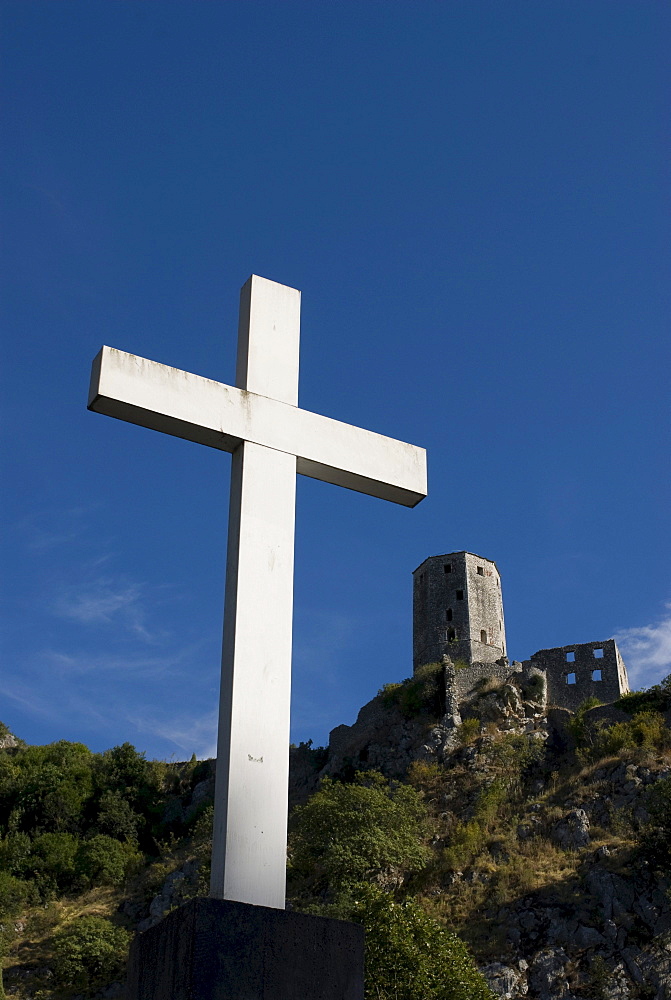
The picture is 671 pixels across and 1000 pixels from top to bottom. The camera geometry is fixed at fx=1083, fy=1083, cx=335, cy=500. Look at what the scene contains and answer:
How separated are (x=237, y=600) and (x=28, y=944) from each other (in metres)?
36.2

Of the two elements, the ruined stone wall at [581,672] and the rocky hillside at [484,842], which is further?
the ruined stone wall at [581,672]

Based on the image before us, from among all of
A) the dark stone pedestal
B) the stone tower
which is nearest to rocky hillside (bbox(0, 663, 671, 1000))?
the stone tower

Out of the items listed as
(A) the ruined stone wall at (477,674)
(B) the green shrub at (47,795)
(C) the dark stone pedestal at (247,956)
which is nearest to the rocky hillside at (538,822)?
(A) the ruined stone wall at (477,674)

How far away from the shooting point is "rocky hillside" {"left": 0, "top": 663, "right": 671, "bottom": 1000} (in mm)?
27734

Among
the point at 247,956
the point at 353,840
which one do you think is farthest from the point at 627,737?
the point at 247,956

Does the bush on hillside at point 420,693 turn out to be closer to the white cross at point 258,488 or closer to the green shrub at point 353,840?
the green shrub at point 353,840

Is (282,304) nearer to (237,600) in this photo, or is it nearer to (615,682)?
(237,600)

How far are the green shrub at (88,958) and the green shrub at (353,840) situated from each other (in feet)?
19.6

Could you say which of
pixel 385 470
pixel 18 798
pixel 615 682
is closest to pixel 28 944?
pixel 18 798

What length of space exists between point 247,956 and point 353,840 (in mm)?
31158

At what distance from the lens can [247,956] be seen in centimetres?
328

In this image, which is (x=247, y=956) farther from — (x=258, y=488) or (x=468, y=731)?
(x=468, y=731)

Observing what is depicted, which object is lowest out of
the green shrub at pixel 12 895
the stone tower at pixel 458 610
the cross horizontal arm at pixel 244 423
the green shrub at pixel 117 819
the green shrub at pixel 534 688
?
the cross horizontal arm at pixel 244 423

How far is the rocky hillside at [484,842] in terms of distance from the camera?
27.7 metres
